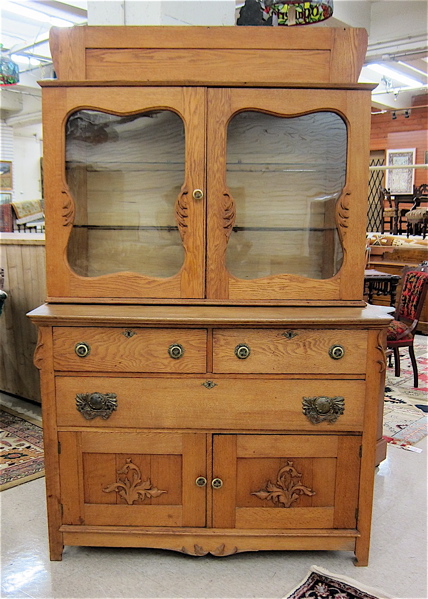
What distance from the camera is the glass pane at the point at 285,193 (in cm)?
210

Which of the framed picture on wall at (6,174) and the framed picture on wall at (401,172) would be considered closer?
the framed picture on wall at (401,172)

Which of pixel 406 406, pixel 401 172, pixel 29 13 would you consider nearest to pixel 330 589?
pixel 406 406

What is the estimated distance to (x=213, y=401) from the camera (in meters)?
2.04

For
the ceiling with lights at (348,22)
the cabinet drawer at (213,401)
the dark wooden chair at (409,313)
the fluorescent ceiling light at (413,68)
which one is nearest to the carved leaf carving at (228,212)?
the cabinet drawer at (213,401)

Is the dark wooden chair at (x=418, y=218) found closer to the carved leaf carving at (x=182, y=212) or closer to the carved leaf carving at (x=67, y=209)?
the carved leaf carving at (x=182, y=212)

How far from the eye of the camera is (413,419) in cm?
371

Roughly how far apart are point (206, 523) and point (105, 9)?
226 centimetres

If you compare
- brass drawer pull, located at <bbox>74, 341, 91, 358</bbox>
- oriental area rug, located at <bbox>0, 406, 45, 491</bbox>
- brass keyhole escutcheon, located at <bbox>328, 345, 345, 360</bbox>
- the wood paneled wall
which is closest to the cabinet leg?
brass keyhole escutcheon, located at <bbox>328, 345, 345, 360</bbox>

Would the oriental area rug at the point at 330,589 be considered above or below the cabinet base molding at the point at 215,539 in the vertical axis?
below

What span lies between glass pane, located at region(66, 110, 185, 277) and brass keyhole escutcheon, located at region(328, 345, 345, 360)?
2.16 ft

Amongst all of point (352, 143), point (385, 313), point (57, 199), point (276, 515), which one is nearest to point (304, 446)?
A: point (276, 515)

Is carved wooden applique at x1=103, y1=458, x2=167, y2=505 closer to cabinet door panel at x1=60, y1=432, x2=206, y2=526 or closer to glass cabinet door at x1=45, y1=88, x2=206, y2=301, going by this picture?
cabinet door panel at x1=60, y1=432, x2=206, y2=526

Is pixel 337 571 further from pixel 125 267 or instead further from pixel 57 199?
pixel 57 199

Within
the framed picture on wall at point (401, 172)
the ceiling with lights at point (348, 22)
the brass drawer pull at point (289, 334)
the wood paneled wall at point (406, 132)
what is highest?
the ceiling with lights at point (348, 22)
